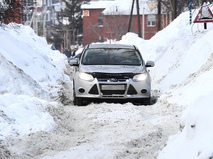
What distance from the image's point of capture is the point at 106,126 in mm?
8805

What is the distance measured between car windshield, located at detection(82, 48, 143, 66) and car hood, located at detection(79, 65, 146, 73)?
0.38 m

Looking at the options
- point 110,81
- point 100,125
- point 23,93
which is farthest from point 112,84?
point 100,125

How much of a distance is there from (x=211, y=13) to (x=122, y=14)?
191ft

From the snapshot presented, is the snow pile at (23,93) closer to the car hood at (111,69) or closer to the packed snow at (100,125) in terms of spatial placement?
the packed snow at (100,125)

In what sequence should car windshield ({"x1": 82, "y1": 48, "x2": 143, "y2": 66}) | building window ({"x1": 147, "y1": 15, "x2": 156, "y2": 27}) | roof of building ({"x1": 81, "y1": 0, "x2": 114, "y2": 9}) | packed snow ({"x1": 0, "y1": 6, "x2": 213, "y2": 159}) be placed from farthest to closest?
1. roof of building ({"x1": 81, "y1": 0, "x2": 114, "y2": 9})
2. building window ({"x1": 147, "y1": 15, "x2": 156, "y2": 27})
3. car windshield ({"x1": 82, "y1": 48, "x2": 143, "y2": 66})
4. packed snow ({"x1": 0, "y1": 6, "x2": 213, "y2": 159})

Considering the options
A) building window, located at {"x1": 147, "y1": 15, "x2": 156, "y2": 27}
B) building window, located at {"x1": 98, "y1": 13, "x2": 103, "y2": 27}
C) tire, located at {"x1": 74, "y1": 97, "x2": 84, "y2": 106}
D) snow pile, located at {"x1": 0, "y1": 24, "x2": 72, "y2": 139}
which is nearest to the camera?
snow pile, located at {"x1": 0, "y1": 24, "x2": 72, "y2": 139}

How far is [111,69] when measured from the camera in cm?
1191

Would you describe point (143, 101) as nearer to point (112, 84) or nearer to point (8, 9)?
point (112, 84)

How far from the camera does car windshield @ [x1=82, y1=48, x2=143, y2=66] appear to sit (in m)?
12.7

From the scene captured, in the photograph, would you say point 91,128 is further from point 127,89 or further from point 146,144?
point 127,89

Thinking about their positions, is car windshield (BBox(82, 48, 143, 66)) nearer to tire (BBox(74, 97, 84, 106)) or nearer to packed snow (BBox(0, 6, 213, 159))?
tire (BBox(74, 97, 84, 106))

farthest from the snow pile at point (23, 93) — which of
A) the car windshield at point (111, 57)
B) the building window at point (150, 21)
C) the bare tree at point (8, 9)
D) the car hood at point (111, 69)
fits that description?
the building window at point (150, 21)

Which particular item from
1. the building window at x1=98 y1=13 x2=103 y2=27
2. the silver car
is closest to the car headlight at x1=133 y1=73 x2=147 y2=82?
the silver car

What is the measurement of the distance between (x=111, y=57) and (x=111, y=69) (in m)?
1.07
